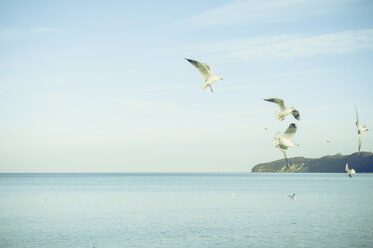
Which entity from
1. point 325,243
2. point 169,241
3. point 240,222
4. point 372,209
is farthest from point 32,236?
point 372,209

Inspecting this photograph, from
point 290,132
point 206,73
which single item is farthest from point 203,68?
point 290,132

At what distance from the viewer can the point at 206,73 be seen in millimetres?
18359

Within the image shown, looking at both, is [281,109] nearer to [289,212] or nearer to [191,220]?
[191,220]

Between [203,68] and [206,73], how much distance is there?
1.12ft

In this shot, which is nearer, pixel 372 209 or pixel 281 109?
pixel 281 109

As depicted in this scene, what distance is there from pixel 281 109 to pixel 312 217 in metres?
41.6

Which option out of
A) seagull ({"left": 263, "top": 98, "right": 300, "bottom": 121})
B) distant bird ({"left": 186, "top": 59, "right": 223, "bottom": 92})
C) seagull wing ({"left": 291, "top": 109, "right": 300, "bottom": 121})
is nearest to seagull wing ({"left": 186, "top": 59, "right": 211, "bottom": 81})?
distant bird ({"left": 186, "top": 59, "right": 223, "bottom": 92})

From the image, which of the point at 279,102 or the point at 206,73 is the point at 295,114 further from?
the point at 206,73

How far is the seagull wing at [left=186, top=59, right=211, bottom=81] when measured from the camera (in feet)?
58.2

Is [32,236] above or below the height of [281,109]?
below

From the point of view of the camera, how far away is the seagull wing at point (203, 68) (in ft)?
58.2

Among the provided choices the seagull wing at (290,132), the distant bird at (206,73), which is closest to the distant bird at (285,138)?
the seagull wing at (290,132)

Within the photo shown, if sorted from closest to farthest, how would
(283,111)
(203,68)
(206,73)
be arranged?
(283,111) → (203,68) → (206,73)

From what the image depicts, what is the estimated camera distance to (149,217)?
55.1 m
